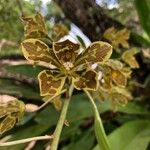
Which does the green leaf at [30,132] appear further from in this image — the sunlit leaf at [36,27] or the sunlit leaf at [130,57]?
the sunlit leaf at [36,27]

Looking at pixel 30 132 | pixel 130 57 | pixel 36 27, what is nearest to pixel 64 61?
pixel 36 27

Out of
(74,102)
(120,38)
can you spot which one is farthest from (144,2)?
(74,102)

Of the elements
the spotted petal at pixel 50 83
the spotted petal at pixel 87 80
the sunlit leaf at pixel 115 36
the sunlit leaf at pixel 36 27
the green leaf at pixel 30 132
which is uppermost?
the sunlit leaf at pixel 36 27

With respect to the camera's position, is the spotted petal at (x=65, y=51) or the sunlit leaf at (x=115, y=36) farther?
the sunlit leaf at (x=115, y=36)

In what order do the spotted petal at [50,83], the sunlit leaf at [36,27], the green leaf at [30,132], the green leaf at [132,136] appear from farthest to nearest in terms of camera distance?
1. the green leaf at [30,132]
2. the green leaf at [132,136]
3. the sunlit leaf at [36,27]
4. the spotted petal at [50,83]

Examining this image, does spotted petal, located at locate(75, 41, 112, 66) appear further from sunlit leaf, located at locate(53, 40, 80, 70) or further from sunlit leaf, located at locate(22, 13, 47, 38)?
sunlit leaf, located at locate(22, 13, 47, 38)

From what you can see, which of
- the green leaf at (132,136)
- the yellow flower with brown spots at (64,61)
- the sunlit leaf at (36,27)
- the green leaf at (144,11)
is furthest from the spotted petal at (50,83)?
the green leaf at (144,11)

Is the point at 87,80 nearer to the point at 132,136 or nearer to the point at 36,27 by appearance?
the point at 36,27

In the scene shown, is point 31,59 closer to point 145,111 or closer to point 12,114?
point 12,114
